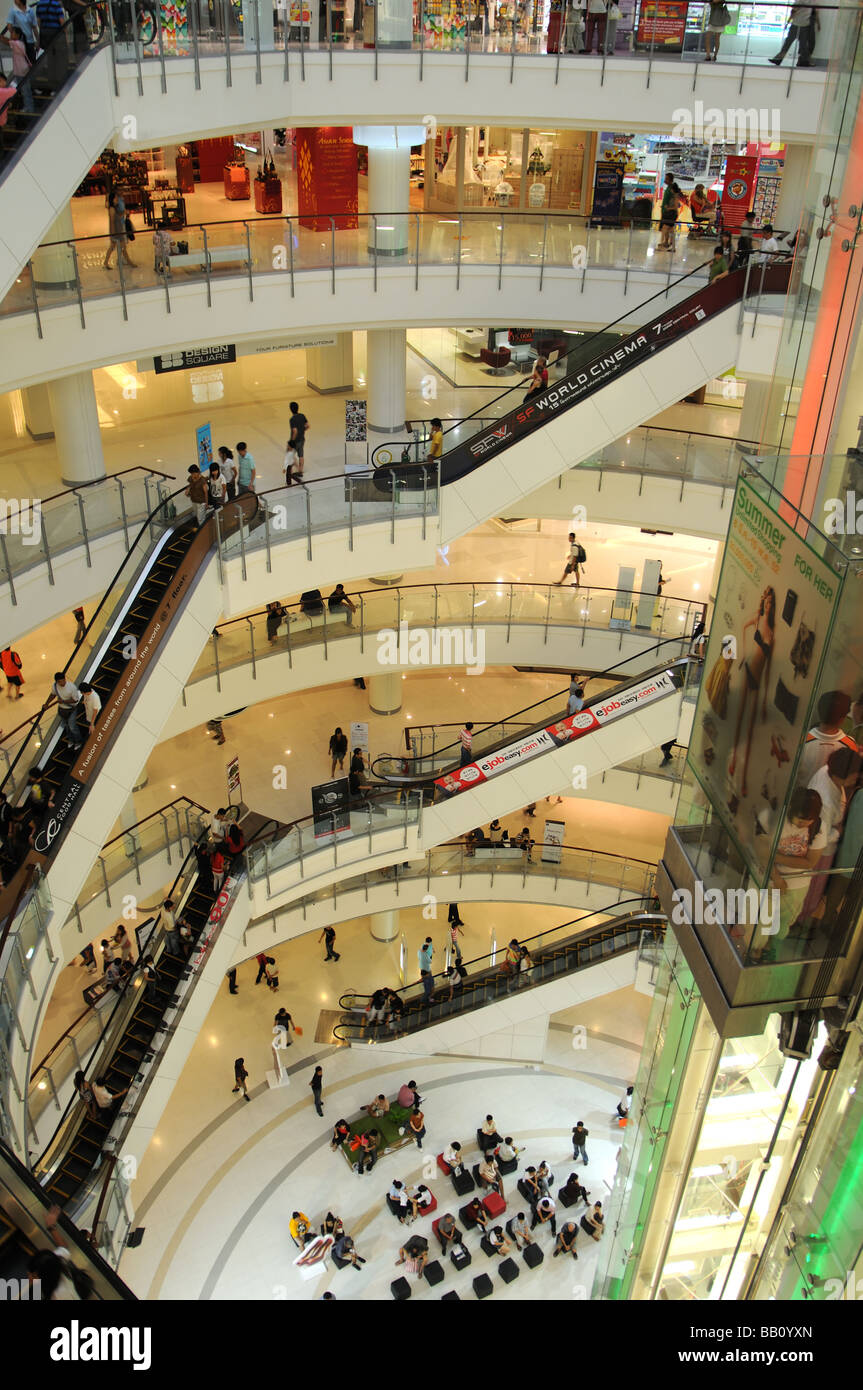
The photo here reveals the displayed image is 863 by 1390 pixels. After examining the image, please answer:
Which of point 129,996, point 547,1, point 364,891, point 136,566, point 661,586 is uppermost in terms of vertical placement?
point 547,1

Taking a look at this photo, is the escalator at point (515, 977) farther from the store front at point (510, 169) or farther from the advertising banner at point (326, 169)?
the store front at point (510, 169)

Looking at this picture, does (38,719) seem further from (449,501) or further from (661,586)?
(661,586)

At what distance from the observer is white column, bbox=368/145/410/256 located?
60.0ft

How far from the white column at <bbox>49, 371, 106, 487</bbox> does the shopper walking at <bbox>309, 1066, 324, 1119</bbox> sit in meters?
10.9

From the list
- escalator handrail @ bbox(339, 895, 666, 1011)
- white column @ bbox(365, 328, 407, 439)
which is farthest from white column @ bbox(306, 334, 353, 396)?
escalator handrail @ bbox(339, 895, 666, 1011)

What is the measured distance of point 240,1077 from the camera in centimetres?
2033

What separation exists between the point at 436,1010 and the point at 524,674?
24.1 feet

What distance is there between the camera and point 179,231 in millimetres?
16766

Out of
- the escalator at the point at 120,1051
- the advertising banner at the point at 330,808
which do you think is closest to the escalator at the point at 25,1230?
the escalator at the point at 120,1051

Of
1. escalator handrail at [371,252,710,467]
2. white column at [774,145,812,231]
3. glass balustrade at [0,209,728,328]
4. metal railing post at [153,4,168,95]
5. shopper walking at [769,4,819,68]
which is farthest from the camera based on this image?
white column at [774,145,812,231]

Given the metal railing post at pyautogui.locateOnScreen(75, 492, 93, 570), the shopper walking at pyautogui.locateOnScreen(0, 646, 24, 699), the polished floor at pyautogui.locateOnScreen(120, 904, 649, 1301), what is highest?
the metal railing post at pyautogui.locateOnScreen(75, 492, 93, 570)

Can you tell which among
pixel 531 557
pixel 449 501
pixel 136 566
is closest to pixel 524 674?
pixel 531 557

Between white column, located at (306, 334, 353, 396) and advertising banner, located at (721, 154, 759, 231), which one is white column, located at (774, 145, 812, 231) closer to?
advertising banner, located at (721, 154, 759, 231)

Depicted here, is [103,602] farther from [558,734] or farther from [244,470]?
[558,734]
